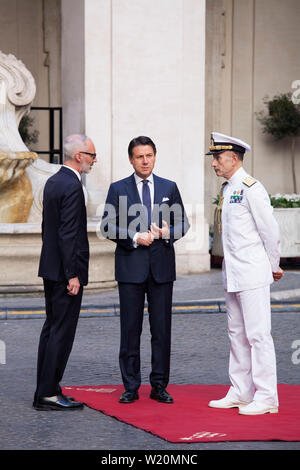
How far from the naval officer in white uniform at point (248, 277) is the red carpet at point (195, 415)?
0.14 m

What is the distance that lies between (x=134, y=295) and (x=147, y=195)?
2.20 ft

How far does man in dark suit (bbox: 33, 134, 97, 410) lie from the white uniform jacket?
36.8 inches

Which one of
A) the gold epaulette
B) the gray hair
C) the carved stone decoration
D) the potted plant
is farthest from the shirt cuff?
the potted plant

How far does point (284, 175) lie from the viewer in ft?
69.5

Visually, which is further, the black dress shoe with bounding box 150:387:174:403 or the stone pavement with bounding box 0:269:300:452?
the black dress shoe with bounding box 150:387:174:403

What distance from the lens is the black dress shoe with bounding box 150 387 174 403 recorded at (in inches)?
259

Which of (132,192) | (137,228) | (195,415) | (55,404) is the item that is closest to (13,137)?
(132,192)

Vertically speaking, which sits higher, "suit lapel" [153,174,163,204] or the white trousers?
"suit lapel" [153,174,163,204]

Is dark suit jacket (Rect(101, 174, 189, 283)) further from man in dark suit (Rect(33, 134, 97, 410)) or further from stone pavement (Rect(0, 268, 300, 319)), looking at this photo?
stone pavement (Rect(0, 268, 300, 319))

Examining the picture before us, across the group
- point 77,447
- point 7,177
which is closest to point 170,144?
point 7,177

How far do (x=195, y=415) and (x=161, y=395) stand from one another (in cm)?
47

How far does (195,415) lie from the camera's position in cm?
619

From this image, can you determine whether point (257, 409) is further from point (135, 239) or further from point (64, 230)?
point (64, 230)
